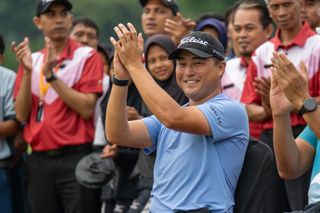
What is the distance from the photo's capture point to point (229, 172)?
694cm

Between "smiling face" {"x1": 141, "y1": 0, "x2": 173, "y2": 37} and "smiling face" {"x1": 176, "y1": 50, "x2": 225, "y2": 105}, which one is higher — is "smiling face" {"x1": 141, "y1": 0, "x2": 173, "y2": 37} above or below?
above

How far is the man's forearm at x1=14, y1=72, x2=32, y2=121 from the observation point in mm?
10164

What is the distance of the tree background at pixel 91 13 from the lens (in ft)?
130

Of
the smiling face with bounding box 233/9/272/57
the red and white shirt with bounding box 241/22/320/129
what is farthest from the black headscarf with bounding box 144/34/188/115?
the smiling face with bounding box 233/9/272/57

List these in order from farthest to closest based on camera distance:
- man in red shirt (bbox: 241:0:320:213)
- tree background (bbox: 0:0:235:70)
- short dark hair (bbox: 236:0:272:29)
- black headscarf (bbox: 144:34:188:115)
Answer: tree background (bbox: 0:0:235:70), short dark hair (bbox: 236:0:272:29), black headscarf (bbox: 144:34:188:115), man in red shirt (bbox: 241:0:320:213)

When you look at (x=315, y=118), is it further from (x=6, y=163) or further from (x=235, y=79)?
(x=6, y=163)

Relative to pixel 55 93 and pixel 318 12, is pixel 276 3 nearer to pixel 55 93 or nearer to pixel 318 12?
pixel 318 12

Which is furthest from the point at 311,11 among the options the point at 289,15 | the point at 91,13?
the point at 91,13

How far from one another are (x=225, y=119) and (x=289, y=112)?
1.32ft

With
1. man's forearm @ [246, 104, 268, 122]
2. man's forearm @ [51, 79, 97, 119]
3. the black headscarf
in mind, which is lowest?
man's forearm @ [51, 79, 97, 119]

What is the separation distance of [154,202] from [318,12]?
3150 millimetres

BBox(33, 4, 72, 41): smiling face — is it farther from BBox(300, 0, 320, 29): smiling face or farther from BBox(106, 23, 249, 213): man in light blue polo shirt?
BBox(106, 23, 249, 213): man in light blue polo shirt

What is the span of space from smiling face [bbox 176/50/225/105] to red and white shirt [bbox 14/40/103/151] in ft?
10.5

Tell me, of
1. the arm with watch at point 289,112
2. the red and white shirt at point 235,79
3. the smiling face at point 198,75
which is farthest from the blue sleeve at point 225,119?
the red and white shirt at point 235,79
